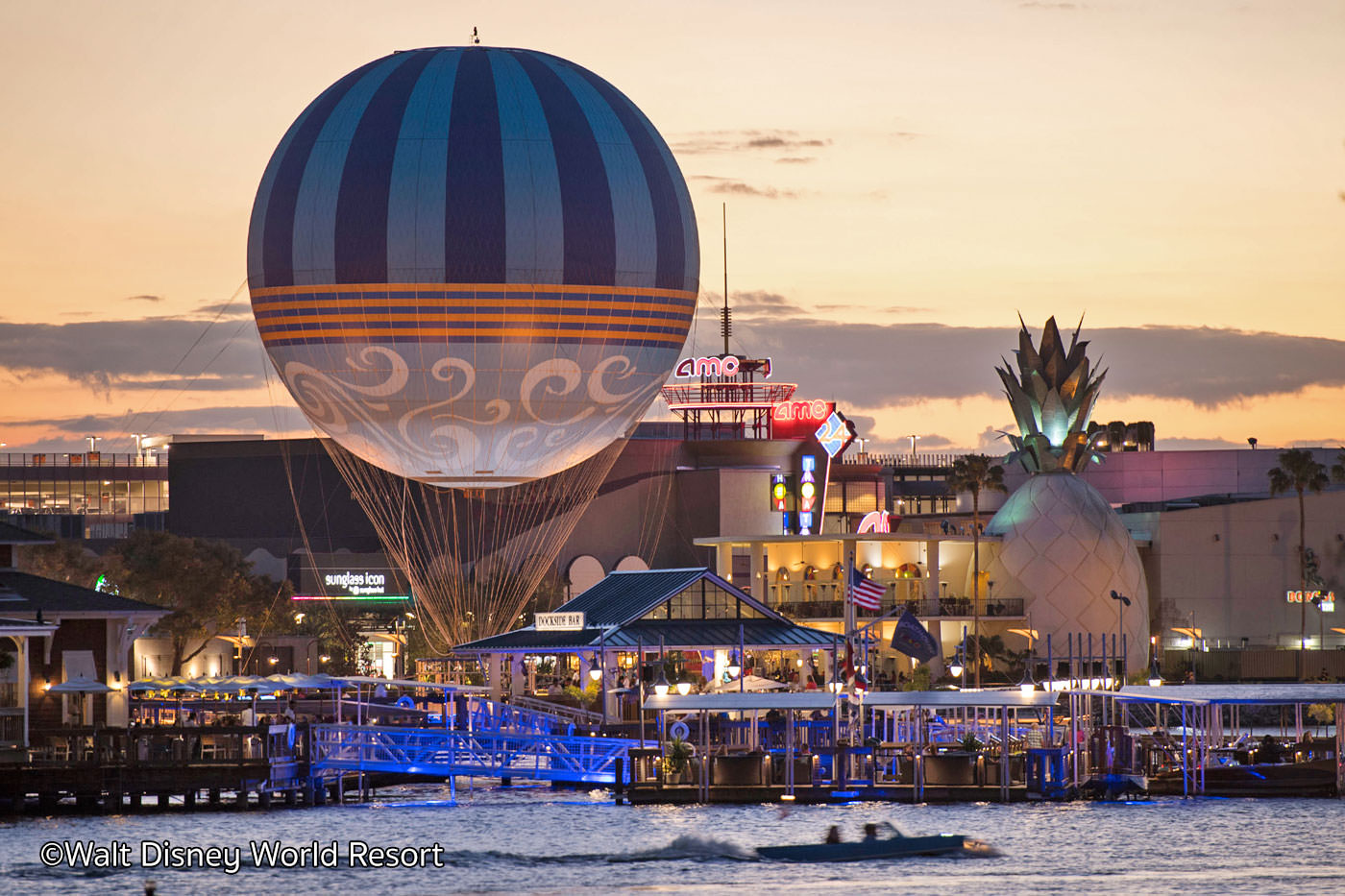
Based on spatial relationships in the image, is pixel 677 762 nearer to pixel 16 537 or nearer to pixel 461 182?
pixel 461 182

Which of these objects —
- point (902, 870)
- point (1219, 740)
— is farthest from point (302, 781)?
point (1219, 740)

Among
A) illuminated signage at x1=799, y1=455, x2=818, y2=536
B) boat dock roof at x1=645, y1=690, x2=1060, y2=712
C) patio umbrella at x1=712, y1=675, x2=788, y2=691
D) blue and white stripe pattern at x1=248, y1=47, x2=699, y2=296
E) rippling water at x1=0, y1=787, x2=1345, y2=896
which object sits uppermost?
blue and white stripe pattern at x1=248, y1=47, x2=699, y2=296

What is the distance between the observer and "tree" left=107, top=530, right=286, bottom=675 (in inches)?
4136

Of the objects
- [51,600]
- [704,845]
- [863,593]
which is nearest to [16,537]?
[51,600]

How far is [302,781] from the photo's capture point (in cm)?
7088

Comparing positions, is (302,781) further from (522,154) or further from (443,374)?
(522,154)

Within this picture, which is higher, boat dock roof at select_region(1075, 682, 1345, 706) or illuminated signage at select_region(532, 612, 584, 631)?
illuminated signage at select_region(532, 612, 584, 631)

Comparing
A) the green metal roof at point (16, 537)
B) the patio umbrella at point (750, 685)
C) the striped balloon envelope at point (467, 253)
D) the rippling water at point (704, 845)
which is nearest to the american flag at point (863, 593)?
the patio umbrella at point (750, 685)

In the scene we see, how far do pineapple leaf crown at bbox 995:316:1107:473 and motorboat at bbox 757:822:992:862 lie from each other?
6838cm

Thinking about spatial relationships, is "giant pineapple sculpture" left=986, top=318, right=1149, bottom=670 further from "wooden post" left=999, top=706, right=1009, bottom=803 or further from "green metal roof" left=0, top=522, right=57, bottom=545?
"green metal roof" left=0, top=522, right=57, bottom=545

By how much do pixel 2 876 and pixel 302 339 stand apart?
27.0 meters

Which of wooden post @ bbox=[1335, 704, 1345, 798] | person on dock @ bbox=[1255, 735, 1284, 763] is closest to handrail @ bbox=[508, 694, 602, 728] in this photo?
person on dock @ bbox=[1255, 735, 1284, 763]

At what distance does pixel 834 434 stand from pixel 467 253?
7208 cm

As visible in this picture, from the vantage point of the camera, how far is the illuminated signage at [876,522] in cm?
12975
